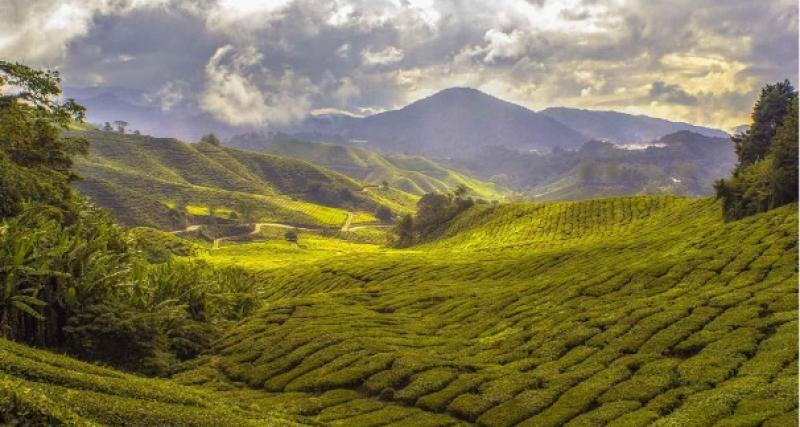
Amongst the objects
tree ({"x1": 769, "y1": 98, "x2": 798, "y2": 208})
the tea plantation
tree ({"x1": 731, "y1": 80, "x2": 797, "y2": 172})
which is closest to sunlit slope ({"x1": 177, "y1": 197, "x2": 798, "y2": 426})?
the tea plantation

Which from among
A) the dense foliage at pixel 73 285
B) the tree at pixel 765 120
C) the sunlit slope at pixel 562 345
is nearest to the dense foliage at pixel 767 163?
the tree at pixel 765 120

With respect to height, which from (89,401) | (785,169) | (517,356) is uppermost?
(785,169)

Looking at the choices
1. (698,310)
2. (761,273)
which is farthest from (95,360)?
(761,273)

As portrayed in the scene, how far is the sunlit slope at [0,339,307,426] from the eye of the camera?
49.7ft

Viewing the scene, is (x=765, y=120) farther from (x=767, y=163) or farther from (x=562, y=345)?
(x=562, y=345)

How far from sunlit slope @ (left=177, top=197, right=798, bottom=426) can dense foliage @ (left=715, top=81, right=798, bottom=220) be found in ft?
32.6

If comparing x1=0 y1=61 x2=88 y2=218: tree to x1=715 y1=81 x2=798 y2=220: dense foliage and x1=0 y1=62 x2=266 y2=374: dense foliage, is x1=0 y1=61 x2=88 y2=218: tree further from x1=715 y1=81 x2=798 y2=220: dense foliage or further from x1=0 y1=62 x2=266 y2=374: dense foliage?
x1=715 y1=81 x2=798 y2=220: dense foliage

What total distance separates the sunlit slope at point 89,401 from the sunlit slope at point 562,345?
26.6 ft

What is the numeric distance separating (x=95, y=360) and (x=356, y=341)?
18.1m

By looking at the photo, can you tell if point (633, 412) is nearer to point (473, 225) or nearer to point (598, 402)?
point (598, 402)

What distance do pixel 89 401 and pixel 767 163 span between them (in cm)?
8644

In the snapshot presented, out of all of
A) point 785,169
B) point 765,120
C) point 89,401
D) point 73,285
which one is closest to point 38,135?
point 73,285

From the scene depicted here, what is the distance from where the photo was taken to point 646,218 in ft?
425

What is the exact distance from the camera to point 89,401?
824 inches
